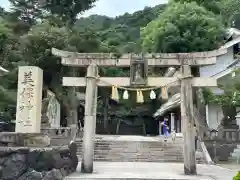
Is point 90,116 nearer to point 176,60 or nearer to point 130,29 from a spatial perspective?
point 176,60

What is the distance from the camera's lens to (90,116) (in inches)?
606

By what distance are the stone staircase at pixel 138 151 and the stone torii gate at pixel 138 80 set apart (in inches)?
276

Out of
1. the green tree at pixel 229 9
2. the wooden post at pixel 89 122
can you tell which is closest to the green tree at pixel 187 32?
the green tree at pixel 229 9

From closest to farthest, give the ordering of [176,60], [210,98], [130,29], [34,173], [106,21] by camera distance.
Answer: [34,173] < [176,60] < [210,98] < [130,29] < [106,21]

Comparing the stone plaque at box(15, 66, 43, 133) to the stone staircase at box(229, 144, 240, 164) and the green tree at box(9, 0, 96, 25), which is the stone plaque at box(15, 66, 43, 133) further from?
the green tree at box(9, 0, 96, 25)

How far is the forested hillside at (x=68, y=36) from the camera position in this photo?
31.0m

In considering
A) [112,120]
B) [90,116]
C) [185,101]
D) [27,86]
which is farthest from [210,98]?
[112,120]

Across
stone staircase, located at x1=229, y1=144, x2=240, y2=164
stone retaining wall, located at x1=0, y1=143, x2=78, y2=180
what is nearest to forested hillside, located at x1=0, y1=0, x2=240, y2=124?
stone staircase, located at x1=229, y1=144, x2=240, y2=164

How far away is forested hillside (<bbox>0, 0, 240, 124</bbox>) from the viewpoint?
102 feet

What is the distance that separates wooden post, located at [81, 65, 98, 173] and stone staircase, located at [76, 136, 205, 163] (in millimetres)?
7069

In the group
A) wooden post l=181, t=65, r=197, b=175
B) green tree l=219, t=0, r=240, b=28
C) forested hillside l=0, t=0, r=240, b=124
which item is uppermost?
green tree l=219, t=0, r=240, b=28

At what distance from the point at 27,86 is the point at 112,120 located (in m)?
35.2

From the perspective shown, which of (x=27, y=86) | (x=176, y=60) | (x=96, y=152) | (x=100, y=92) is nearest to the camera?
(x=27, y=86)

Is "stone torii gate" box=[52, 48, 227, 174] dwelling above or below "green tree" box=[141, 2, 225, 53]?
below
